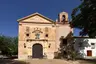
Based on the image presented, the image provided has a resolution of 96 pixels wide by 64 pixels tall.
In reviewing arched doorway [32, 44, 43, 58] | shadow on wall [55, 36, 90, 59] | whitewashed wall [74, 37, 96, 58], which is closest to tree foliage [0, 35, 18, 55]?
arched doorway [32, 44, 43, 58]

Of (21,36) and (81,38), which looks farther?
(81,38)

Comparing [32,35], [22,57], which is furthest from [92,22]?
[22,57]

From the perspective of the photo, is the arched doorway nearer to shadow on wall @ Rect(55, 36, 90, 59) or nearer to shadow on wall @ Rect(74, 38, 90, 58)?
shadow on wall @ Rect(55, 36, 90, 59)

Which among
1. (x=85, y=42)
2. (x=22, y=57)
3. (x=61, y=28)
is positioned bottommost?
(x=22, y=57)

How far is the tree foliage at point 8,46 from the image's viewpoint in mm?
49162

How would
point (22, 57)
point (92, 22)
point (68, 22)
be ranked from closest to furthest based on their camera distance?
point (92, 22)
point (22, 57)
point (68, 22)

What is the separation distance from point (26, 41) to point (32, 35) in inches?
66.9

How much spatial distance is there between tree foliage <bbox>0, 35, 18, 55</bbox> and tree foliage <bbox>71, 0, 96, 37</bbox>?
19701 mm

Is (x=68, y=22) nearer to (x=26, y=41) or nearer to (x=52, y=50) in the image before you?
(x=52, y=50)

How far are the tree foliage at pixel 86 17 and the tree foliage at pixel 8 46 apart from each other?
19701mm

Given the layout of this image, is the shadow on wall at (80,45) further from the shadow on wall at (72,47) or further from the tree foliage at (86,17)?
the tree foliage at (86,17)

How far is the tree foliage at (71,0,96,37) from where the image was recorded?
33.0 metres

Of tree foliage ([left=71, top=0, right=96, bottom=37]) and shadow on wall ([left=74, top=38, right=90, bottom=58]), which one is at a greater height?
tree foliage ([left=71, top=0, right=96, bottom=37])

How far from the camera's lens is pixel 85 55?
4209 centimetres
